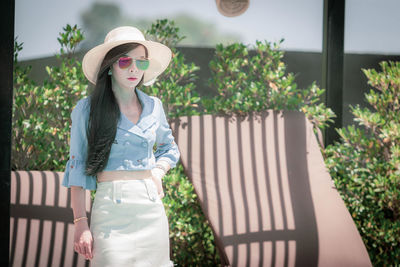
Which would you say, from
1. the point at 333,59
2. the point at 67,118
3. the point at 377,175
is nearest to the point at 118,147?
the point at 67,118

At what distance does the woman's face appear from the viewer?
179 centimetres

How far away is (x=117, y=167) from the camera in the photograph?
1.73 metres

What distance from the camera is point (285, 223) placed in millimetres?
3111

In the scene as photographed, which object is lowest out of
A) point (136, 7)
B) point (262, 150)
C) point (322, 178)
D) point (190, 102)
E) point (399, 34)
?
point (322, 178)

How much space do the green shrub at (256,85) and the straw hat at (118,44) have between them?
137cm

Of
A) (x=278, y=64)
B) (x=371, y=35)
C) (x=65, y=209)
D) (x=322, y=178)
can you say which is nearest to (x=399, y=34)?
(x=371, y=35)

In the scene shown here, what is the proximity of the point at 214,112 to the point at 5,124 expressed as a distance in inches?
74.4

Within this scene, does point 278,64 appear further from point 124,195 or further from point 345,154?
point 124,195

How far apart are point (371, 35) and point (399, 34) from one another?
397mm

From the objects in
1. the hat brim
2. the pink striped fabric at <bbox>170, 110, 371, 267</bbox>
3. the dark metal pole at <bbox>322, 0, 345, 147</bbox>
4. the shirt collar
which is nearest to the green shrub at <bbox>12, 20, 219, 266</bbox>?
the pink striped fabric at <bbox>170, 110, 371, 267</bbox>

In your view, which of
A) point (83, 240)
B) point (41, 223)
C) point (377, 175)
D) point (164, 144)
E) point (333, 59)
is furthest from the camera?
point (333, 59)

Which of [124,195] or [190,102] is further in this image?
[190,102]

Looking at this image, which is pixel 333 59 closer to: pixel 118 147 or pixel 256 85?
pixel 256 85

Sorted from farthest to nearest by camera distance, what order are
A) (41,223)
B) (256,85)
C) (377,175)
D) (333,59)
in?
(333,59), (256,85), (377,175), (41,223)
